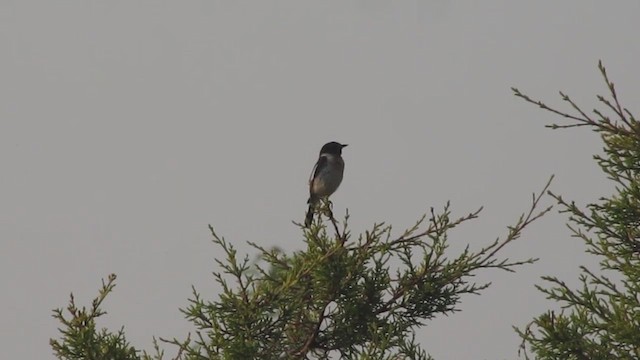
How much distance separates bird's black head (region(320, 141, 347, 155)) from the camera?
14.9 m

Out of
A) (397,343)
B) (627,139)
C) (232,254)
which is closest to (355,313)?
(397,343)

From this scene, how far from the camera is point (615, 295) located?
27.2ft

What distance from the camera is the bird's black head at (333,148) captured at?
14.9 metres

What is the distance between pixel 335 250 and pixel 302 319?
1.05 m

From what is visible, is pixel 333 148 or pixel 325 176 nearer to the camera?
pixel 325 176

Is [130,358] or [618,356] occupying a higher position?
[130,358]

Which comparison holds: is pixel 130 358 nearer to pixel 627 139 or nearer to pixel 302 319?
pixel 302 319

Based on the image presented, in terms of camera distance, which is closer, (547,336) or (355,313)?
(547,336)

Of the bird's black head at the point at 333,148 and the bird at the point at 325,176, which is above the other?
the bird's black head at the point at 333,148

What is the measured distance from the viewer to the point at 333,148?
14891 millimetres

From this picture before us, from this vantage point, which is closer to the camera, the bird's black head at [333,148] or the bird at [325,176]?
the bird at [325,176]

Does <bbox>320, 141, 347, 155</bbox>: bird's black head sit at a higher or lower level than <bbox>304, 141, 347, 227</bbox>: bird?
higher

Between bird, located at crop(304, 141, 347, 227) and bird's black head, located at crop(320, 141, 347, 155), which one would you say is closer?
bird, located at crop(304, 141, 347, 227)

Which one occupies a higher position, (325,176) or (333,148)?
(333,148)
